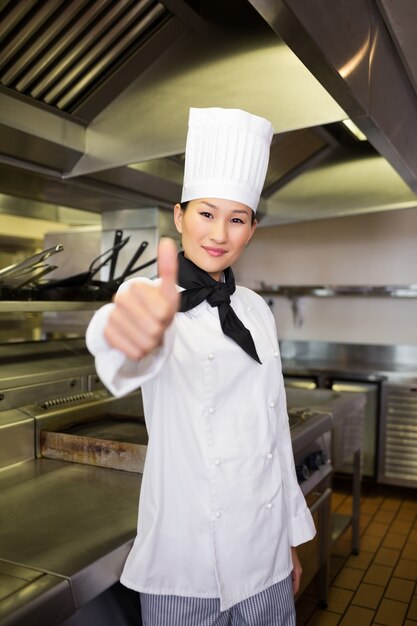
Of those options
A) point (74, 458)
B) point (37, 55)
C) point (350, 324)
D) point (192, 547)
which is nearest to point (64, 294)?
point (74, 458)

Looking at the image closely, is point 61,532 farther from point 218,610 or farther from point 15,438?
point 15,438

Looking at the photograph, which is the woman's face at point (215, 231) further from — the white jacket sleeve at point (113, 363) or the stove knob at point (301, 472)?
the stove knob at point (301, 472)

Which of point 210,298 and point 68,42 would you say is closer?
point 210,298

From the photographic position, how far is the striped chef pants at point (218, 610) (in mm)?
1209

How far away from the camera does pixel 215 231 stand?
118 cm

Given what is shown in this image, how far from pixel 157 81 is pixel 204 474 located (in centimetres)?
141

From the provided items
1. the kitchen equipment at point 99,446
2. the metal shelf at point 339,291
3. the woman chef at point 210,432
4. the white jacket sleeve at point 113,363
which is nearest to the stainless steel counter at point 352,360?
the metal shelf at point 339,291

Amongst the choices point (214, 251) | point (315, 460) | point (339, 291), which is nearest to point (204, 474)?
point (214, 251)

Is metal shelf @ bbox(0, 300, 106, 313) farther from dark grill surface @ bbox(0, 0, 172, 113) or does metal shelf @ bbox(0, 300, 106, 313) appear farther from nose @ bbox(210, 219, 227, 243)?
nose @ bbox(210, 219, 227, 243)

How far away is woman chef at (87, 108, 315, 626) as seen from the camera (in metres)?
1.18

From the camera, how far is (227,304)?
125 cm

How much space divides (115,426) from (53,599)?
91 cm

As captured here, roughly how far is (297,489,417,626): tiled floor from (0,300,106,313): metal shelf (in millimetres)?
1653

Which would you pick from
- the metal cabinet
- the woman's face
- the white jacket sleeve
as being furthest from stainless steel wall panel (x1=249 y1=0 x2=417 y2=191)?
the metal cabinet
